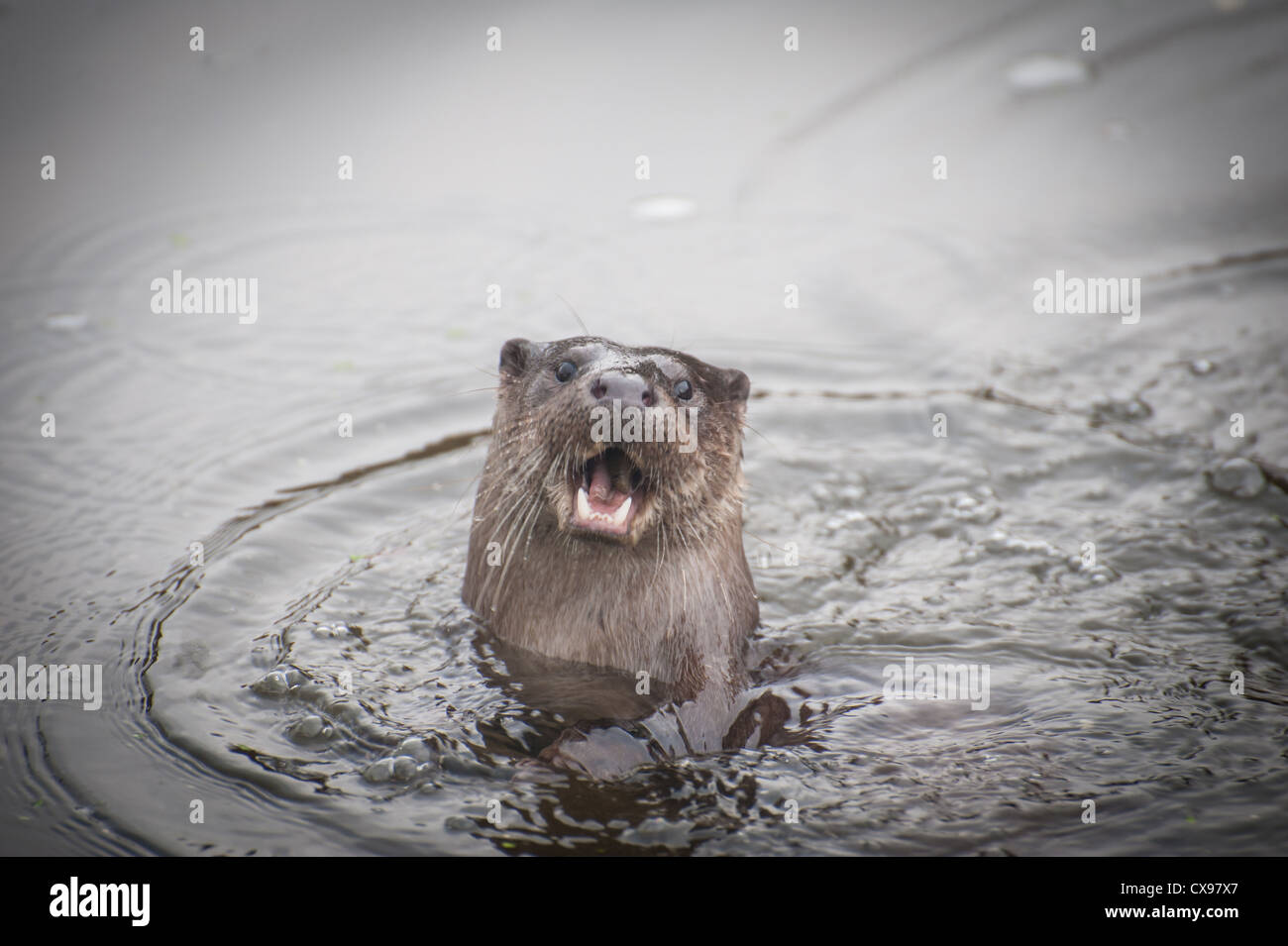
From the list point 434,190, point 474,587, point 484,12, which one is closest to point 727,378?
point 474,587

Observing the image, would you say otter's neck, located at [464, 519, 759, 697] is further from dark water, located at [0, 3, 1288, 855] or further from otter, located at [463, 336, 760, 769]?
dark water, located at [0, 3, 1288, 855]

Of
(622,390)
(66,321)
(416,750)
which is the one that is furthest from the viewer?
(66,321)

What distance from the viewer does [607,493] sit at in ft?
11.7

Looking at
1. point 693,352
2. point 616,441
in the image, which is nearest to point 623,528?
point 616,441

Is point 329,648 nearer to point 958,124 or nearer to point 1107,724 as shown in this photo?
point 1107,724

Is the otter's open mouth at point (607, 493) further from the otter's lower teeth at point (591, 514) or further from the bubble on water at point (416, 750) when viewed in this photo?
the bubble on water at point (416, 750)

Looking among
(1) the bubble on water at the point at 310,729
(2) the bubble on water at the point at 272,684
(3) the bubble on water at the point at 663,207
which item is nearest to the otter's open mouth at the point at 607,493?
(1) the bubble on water at the point at 310,729

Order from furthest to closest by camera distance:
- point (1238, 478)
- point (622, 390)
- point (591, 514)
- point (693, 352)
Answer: point (693, 352) < point (1238, 478) < point (591, 514) < point (622, 390)

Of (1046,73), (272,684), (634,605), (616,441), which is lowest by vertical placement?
(272,684)

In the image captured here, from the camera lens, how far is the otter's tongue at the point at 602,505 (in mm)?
3475

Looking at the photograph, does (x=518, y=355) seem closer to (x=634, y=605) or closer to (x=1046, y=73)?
(x=634, y=605)

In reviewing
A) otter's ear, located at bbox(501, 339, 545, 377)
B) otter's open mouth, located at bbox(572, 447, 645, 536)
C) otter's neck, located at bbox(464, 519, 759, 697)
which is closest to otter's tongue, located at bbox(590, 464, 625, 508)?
otter's open mouth, located at bbox(572, 447, 645, 536)

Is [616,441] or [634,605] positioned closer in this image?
[616,441]

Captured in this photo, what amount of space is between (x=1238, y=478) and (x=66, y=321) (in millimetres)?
5412
